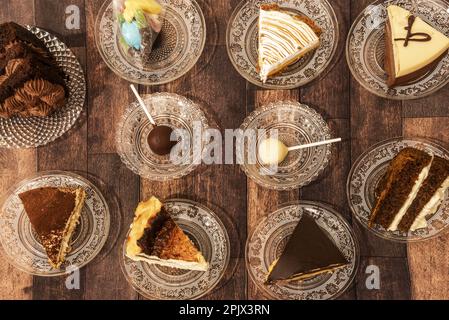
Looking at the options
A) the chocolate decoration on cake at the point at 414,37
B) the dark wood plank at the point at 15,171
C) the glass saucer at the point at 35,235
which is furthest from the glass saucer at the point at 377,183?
the dark wood plank at the point at 15,171

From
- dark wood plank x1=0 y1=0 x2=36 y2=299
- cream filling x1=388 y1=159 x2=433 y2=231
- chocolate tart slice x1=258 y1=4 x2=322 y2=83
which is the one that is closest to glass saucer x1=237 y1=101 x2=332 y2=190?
chocolate tart slice x1=258 y1=4 x2=322 y2=83

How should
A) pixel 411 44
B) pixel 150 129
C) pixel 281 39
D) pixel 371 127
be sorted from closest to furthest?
pixel 411 44, pixel 281 39, pixel 371 127, pixel 150 129

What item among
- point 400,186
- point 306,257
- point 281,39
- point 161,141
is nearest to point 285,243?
point 306,257

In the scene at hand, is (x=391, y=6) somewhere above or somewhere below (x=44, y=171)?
above

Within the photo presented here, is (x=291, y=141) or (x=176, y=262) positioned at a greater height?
(x=291, y=141)

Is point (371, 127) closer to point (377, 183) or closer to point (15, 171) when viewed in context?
point (377, 183)

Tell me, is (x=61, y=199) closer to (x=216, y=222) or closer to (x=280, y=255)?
(x=216, y=222)
